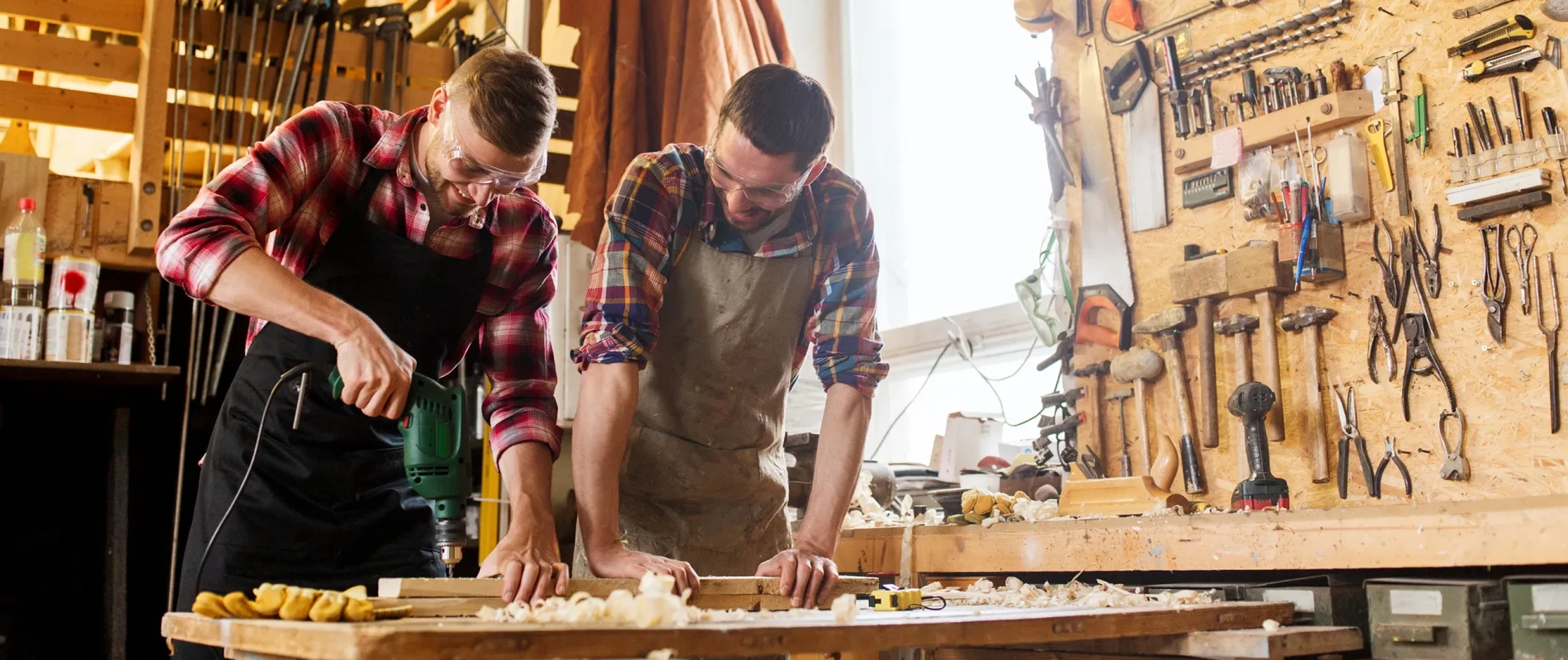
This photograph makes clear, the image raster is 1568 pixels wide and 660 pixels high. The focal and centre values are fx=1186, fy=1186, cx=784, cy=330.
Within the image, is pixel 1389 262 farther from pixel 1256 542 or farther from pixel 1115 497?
pixel 1256 542

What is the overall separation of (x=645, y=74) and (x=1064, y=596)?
2371 millimetres

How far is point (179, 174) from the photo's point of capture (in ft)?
12.3

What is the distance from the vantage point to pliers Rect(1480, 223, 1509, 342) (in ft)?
7.97

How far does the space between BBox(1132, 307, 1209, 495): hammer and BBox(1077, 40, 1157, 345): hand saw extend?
0.13 metres

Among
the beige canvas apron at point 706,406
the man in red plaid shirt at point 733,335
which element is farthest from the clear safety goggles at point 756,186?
the beige canvas apron at point 706,406

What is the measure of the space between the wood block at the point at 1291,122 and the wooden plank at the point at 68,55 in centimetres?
327

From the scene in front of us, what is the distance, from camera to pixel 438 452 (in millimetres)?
1932

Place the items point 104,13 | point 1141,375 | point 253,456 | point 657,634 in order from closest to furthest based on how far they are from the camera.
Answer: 1. point 657,634
2. point 253,456
3. point 1141,375
4. point 104,13

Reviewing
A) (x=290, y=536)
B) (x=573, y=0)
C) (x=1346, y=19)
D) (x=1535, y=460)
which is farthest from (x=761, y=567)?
(x=573, y=0)

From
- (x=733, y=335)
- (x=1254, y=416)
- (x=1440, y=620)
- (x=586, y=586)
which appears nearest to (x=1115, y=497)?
(x=1254, y=416)

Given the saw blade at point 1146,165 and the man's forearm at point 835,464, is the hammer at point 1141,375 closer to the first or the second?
the saw blade at point 1146,165

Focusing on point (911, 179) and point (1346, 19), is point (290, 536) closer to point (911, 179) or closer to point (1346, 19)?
point (1346, 19)

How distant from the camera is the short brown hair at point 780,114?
1950 millimetres

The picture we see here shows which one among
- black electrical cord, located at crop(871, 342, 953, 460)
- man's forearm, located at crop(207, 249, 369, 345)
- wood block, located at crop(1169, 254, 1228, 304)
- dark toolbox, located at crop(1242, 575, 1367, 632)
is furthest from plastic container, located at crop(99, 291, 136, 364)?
dark toolbox, located at crop(1242, 575, 1367, 632)
